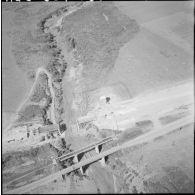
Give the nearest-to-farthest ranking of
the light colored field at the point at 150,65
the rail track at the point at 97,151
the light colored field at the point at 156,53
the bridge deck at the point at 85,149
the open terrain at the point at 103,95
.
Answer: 1. the rail track at the point at 97,151
2. the open terrain at the point at 103,95
3. the bridge deck at the point at 85,149
4. the light colored field at the point at 150,65
5. the light colored field at the point at 156,53

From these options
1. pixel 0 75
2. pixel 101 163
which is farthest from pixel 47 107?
pixel 101 163

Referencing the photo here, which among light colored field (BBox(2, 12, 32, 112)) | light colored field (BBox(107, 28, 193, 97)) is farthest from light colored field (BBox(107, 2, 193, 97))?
light colored field (BBox(2, 12, 32, 112))

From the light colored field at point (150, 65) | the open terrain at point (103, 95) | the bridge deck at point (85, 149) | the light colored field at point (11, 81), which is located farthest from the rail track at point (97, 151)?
the light colored field at point (11, 81)

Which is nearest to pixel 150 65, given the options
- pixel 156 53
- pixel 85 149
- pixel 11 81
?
pixel 156 53

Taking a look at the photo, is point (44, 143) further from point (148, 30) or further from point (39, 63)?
point (148, 30)

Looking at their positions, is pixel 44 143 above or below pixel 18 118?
below

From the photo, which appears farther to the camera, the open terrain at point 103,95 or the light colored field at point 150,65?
the light colored field at point 150,65

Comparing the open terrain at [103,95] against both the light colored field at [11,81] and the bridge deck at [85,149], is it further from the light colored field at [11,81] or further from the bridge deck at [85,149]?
the bridge deck at [85,149]

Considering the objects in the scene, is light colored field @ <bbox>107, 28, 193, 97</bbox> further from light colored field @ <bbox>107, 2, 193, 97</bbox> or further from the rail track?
the rail track

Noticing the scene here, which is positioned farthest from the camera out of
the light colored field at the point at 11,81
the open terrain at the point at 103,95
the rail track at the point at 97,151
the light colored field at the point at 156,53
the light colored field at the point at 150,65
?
the light colored field at the point at 156,53
